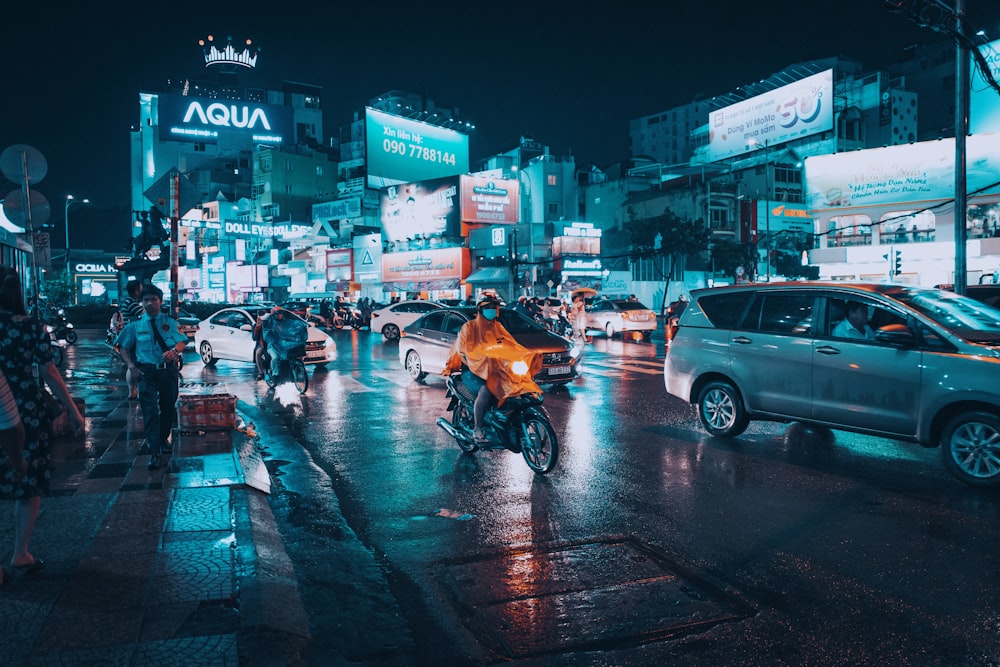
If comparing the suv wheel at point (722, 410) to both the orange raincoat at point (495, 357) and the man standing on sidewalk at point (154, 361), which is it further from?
the man standing on sidewalk at point (154, 361)

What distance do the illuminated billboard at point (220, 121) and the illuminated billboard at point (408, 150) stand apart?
21.5 feet

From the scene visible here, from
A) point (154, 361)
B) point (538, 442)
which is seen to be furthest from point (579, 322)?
point (154, 361)

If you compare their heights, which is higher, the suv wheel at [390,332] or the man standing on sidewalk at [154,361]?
the man standing on sidewalk at [154,361]

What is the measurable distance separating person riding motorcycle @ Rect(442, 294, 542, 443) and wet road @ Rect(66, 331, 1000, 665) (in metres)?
0.74

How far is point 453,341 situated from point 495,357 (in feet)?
23.7

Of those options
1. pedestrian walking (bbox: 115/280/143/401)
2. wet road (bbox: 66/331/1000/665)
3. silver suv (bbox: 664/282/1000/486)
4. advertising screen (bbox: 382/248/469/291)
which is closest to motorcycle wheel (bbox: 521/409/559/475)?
wet road (bbox: 66/331/1000/665)

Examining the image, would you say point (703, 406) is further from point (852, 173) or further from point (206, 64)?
point (206, 64)

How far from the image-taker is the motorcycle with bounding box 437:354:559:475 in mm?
7260

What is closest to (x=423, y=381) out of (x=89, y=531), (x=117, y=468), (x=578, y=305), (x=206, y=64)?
(x=117, y=468)

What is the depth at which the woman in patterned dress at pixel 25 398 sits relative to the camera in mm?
4273

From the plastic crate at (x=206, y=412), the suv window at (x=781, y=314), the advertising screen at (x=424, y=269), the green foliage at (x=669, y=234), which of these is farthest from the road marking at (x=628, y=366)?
the advertising screen at (x=424, y=269)

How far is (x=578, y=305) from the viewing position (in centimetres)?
2777

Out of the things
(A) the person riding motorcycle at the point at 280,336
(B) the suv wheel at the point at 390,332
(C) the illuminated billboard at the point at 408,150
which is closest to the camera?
(A) the person riding motorcycle at the point at 280,336

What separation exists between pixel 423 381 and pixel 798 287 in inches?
334
